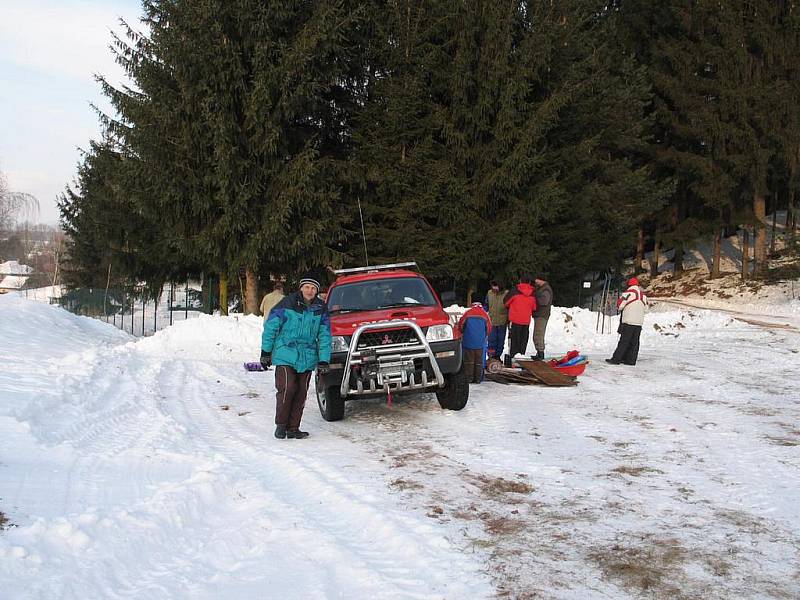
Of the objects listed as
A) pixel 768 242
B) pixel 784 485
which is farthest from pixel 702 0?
pixel 784 485

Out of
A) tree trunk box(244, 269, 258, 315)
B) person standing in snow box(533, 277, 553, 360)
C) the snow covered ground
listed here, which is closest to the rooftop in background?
tree trunk box(244, 269, 258, 315)

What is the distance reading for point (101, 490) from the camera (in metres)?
4.83

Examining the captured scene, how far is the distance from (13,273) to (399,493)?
10435 centimetres

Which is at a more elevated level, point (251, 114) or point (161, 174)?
point (251, 114)

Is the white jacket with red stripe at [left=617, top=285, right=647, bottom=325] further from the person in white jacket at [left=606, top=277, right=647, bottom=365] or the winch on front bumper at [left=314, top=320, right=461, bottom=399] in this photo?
the winch on front bumper at [left=314, top=320, right=461, bottom=399]

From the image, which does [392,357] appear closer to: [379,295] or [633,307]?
[379,295]

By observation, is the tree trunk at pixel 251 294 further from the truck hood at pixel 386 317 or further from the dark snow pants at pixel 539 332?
the truck hood at pixel 386 317

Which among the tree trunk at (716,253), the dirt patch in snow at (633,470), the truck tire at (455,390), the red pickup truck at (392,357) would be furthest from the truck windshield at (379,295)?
the tree trunk at (716,253)

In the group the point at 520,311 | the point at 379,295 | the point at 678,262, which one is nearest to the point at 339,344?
the point at 379,295

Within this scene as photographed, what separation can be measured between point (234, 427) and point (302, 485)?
259 cm

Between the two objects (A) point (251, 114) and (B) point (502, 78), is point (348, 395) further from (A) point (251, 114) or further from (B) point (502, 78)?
(B) point (502, 78)

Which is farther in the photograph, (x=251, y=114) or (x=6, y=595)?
(x=251, y=114)

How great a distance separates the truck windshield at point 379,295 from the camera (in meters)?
8.59

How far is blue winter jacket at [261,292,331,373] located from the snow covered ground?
3.03 ft
